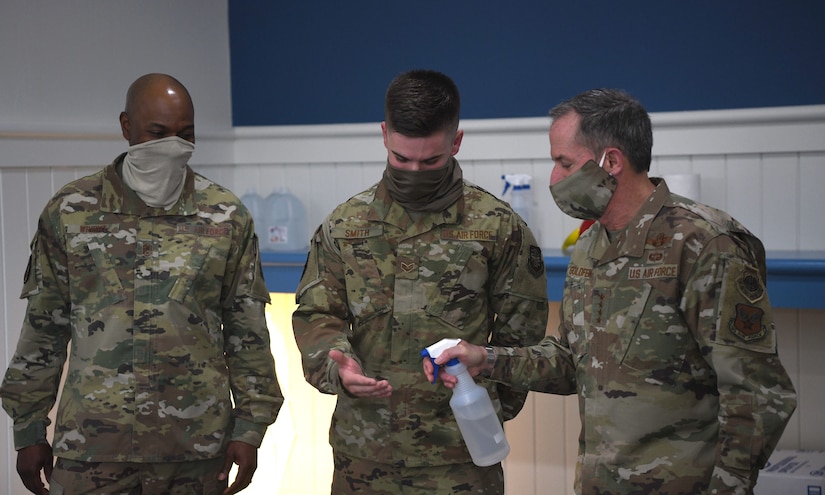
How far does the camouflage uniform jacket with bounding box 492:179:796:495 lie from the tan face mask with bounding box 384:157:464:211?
39 centimetres

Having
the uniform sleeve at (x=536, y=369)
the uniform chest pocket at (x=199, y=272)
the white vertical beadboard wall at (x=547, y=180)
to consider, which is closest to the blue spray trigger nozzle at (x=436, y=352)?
the uniform sleeve at (x=536, y=369)

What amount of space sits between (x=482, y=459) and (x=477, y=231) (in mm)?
496

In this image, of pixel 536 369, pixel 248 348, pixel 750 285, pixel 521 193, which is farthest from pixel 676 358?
pixel 521 193

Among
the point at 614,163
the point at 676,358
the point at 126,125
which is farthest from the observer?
the point at 126,125

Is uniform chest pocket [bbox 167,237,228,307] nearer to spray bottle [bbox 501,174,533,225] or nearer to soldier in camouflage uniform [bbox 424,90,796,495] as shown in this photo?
soldier in camouflage uniform [bbox 424,90,796,495]

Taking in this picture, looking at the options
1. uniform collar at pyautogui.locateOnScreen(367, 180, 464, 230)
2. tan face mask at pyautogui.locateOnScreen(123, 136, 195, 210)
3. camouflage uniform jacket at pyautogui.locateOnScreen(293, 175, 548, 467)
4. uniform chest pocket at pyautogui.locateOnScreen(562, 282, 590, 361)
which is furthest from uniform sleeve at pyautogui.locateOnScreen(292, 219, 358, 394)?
uniform chest pocket at pyautogui.locateOnScreen(562, 282, 590, 361)

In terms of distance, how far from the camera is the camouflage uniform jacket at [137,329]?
207 centimetres

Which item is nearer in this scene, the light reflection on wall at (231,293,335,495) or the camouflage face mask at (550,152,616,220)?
the camouflage face mask at (550,152,616,220)

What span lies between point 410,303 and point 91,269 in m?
0.71

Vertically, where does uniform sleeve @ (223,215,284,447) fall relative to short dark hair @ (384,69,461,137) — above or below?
below

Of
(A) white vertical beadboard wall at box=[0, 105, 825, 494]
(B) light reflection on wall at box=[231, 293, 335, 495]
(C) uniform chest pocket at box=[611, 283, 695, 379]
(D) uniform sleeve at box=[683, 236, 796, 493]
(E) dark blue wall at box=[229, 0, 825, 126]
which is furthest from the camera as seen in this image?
(B) light reflection on wall at box=[231, 293, 335, 495]

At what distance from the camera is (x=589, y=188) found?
5.94ft

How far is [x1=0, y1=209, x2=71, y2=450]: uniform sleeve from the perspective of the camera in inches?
83.3

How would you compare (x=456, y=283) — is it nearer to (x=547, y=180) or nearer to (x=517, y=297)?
(x=517, y=297)
